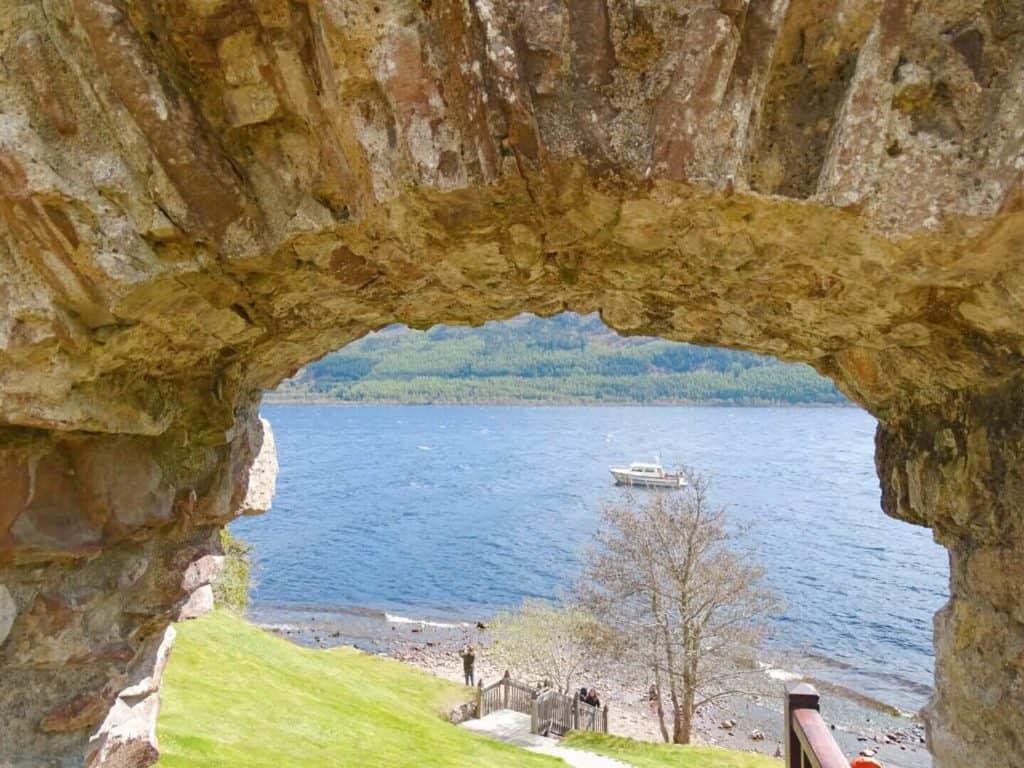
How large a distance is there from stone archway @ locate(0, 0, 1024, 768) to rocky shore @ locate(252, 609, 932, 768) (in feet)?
86.0

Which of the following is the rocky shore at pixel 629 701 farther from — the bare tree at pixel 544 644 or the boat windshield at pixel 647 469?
the boat windshield at pixel 647 469

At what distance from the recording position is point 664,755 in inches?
792

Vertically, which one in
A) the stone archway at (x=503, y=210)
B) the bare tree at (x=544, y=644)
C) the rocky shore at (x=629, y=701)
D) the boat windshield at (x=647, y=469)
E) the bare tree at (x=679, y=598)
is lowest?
the rocky shore at (x=629, y=701)

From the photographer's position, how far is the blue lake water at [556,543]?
3897 cm

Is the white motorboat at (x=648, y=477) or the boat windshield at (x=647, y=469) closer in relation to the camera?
the white motorboat at (x=648, y=477)

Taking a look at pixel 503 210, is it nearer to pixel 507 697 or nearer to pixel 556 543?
pixel 507 697

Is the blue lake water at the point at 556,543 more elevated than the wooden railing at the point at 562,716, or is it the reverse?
the wooden railing at the point at 562,716

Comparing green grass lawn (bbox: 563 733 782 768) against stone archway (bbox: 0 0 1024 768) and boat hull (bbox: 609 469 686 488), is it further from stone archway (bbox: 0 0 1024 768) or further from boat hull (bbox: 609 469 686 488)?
boat hull (bbox: 609 469 686 488)

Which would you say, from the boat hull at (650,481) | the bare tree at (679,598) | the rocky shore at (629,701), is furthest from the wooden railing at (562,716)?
the boat hull at (650,481)

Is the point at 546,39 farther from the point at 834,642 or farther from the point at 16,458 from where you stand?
the point at 834,642

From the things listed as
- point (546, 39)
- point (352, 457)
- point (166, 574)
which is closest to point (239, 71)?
point (546, 39)

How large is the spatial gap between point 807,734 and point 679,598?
20021mm

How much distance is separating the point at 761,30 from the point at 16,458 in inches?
155

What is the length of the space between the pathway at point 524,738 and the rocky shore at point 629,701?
272 inches
